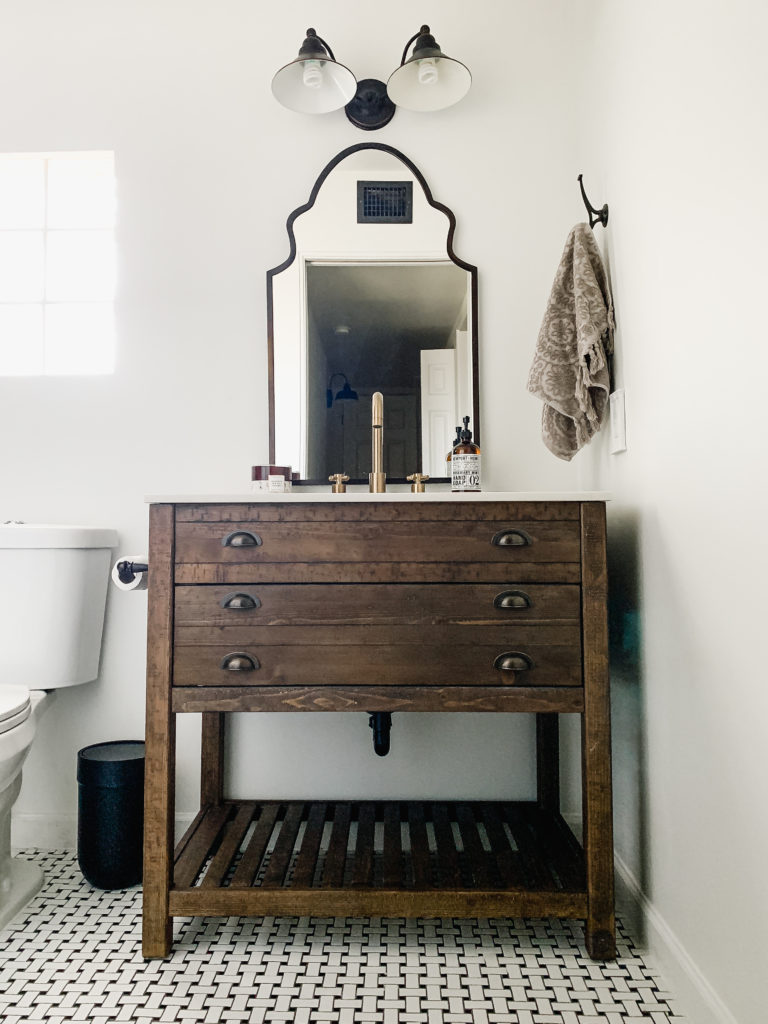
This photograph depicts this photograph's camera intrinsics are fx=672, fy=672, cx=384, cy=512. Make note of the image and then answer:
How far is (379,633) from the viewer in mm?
1344

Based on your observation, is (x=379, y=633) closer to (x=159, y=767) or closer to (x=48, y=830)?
(x=159, y=767)

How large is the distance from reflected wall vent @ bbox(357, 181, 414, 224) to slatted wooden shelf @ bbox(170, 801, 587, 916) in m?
1.62

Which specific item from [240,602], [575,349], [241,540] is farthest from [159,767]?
[575,349]

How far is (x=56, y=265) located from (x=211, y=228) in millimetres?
528

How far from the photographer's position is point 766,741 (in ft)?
3.13

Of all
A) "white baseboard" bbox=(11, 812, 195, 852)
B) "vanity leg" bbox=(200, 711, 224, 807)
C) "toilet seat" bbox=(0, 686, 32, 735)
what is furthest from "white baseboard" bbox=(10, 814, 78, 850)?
"toilet seat" bbox=(0, 686, 32, 735)

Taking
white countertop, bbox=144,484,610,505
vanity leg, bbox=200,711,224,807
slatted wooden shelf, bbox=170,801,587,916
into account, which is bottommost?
slatted wooden shelf, bbox=170,801,587,916

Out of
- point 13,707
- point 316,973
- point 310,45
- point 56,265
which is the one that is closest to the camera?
point 316,973

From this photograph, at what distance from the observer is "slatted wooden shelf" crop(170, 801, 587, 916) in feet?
4.37

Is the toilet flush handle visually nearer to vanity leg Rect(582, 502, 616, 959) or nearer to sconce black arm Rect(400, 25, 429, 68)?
vanity leg Rect(582, 502, 616, 959)

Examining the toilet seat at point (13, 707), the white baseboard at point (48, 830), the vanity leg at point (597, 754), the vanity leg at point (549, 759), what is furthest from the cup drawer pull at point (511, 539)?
the white baseboard at point (48, 830)

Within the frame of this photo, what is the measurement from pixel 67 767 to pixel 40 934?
0.50 m

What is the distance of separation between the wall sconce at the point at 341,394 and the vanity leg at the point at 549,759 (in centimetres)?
101

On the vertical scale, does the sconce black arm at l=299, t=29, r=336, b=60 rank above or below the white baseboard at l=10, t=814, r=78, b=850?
above
